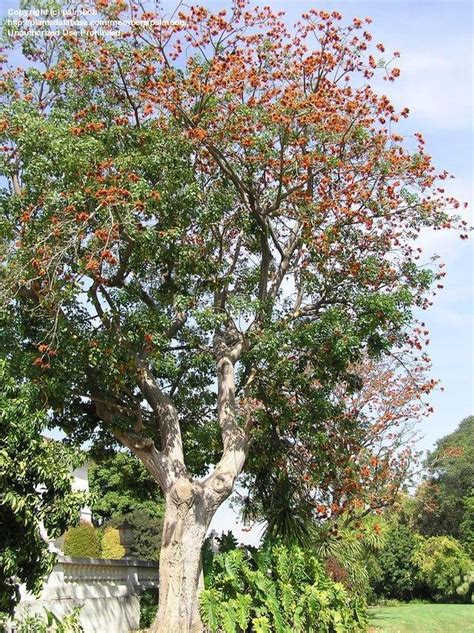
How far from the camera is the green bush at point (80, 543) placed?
17859 mm

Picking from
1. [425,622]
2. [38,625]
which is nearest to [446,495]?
[425,622]

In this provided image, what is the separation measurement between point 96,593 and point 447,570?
15654 millimetres

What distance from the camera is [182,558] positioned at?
10961 millimetres

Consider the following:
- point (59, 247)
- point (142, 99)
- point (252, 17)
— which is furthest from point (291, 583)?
point (252, 17)

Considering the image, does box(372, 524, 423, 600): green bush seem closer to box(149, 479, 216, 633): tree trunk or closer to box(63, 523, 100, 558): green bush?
box(63, 523, 100, 558): green bush

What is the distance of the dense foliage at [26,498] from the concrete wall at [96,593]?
1.57 m

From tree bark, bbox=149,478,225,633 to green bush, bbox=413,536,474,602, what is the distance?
50.3ft

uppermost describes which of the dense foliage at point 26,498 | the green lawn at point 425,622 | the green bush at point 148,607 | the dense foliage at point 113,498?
the dense foliage at point 113,498

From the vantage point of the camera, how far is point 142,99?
38.7 feet

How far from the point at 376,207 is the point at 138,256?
12.9ft

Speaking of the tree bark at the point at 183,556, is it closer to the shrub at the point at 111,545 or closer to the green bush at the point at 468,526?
the shrub at the point at 111,545

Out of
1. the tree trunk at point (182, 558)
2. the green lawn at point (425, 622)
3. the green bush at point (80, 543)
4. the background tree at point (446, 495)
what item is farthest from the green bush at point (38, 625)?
the background tree at point (446, 495)

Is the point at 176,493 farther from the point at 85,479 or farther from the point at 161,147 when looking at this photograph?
the point at 85,479

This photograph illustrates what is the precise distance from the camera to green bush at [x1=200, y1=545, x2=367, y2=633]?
12.2m
